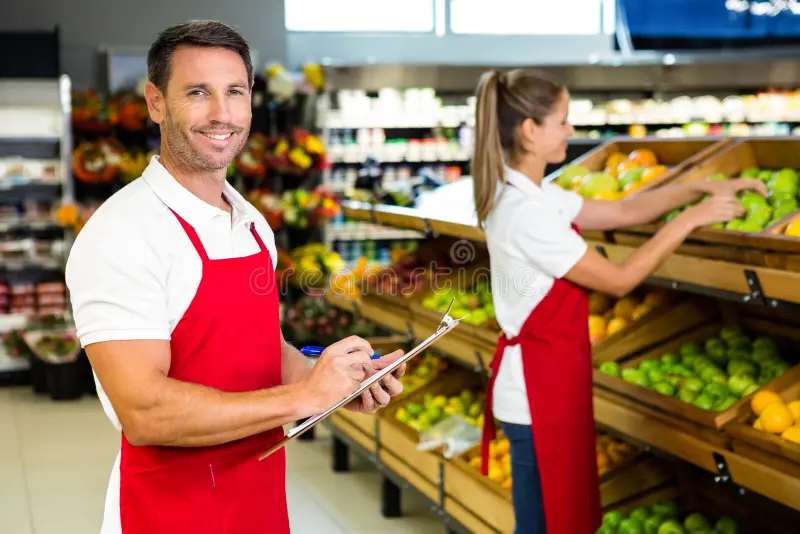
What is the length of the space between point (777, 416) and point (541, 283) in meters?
0.69

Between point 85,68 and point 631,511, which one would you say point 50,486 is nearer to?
point 631,511

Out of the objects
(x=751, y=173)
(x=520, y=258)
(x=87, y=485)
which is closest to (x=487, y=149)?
(x=520, y=258)

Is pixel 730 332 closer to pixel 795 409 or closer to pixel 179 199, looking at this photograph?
pixel 795 409

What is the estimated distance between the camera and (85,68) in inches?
380

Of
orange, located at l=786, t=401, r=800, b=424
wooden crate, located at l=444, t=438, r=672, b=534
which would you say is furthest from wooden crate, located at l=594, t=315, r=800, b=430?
wooden crate, located at l=444, t=438, r=672, b=534

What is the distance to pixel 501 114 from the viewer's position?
2.86 metres

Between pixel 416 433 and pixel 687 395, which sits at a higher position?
pixel 687 395

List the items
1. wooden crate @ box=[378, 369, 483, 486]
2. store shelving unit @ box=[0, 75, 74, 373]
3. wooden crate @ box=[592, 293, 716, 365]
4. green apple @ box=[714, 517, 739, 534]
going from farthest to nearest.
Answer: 1. store shelving unit @ box=[0, 75, 74, 373]
2. wooden crate @ box=[378, 369, 483, 486]
3. wooden crate @ box=[592, 293, 716, 365]
4. green apple @ box=[714, 517, 739, 534]

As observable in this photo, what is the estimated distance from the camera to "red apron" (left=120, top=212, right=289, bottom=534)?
5.25ft

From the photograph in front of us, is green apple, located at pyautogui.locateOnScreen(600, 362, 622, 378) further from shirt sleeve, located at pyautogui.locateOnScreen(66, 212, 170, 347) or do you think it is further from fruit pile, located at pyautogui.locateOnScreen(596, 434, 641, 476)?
shirt sleeve, located at pyautogui.locateOnScreen(66, 212, 170, 347)

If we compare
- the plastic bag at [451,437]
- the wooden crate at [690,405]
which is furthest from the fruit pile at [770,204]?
the plastic bag at [451,437]

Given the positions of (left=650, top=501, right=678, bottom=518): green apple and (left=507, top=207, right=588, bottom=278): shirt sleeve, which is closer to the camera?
(left=507, top=207, right=588, bottom=278): shirt sleeve

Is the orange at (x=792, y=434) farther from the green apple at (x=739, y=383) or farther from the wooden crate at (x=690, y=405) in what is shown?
the green apple at (x=739, y=383)

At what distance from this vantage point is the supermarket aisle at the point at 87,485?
4730mm
